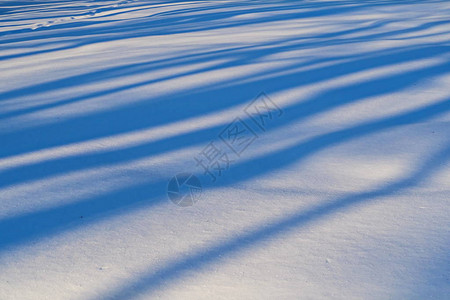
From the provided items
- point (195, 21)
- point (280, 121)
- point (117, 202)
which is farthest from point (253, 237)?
point (195, 21)

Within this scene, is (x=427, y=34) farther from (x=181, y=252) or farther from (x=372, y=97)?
(x=181, y=252)

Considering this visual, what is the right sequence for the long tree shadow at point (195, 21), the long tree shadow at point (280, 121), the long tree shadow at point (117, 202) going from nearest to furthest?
the long tree shadow at point (117, 202) → the long tree shadow at point (280, 121) → the long tree shadow at point (195, 21)

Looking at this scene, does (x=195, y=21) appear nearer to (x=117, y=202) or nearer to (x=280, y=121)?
(x=280, y=121)

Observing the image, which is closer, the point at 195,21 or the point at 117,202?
the point at 117,202

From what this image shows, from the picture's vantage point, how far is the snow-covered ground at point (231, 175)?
8.34 ft

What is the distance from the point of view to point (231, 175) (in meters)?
3.70

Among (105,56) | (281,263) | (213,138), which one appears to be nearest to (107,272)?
(281,263)

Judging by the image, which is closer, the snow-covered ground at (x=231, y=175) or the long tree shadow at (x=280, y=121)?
the snow-covered ground at (x=231, y=175)

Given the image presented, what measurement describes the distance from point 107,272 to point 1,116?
318 cm

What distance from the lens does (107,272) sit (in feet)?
8.48

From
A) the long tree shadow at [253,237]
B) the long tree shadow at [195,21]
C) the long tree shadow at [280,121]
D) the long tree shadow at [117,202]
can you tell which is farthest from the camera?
the long tree shadow at [195,21]

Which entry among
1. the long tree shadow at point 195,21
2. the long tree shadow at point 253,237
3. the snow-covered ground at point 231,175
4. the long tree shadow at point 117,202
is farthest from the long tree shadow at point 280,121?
the long tree shadow at point 195,21

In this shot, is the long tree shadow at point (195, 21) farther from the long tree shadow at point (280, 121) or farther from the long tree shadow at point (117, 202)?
the long tree shadow at point (117, 202)

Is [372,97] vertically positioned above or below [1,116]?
below
